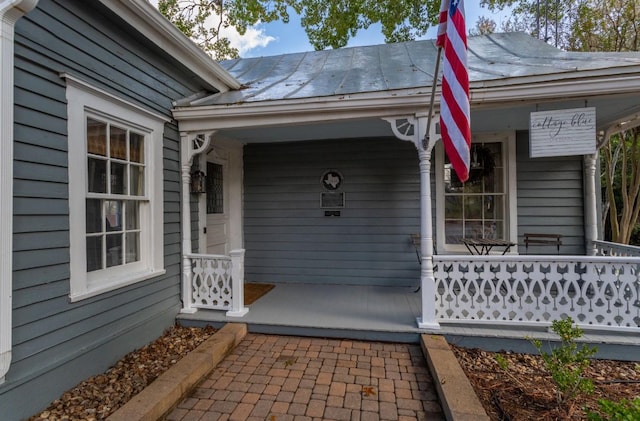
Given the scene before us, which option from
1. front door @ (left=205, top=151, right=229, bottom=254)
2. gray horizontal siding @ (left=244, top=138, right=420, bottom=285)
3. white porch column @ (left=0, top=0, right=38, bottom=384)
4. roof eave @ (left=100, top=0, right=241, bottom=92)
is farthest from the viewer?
gray horizontal siding @ (left=244, top=138, right=420, bottom=285)

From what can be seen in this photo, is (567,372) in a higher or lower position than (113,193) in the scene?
lower

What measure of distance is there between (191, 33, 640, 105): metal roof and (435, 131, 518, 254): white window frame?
1.02 m

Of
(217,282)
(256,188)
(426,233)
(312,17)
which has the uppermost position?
(312,17)

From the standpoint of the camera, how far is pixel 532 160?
4480 mm

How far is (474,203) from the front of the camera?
4.72 m

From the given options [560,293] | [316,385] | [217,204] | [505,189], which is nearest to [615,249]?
[505,189]

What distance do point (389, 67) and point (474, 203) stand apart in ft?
7.72

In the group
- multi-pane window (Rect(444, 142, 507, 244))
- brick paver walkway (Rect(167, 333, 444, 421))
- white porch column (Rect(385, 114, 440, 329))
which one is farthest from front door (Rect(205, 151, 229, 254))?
multi-pane window (Rect(444, 142, 507, 244))

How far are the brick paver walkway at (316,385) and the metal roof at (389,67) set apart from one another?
A: 2582 millimetres

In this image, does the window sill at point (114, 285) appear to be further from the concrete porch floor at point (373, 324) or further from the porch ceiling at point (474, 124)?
the porch ceiling at point (474, 124)

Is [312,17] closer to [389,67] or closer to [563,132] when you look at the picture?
[389,67]

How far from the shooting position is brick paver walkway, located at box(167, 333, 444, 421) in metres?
2.20

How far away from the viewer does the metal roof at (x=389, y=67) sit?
3.33m

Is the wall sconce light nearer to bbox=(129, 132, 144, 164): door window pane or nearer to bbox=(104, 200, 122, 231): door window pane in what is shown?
bbox=(129, 132, 144, 164): door window pane
